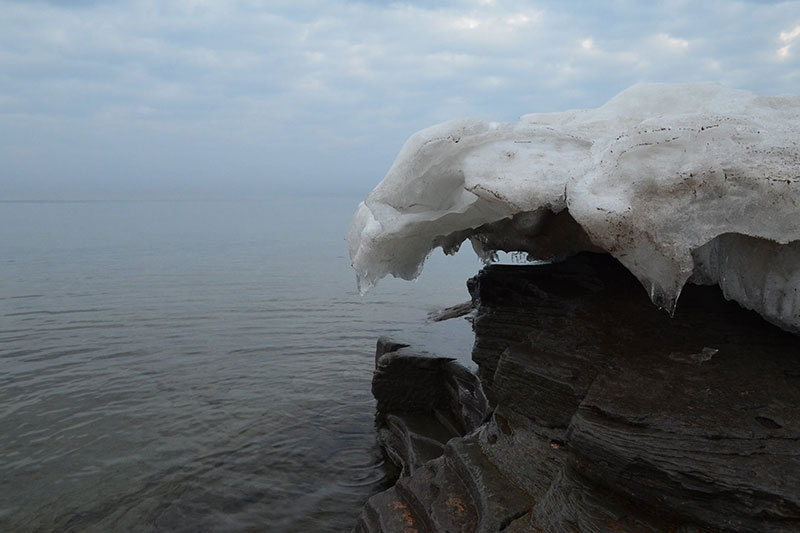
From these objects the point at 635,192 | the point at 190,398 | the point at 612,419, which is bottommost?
the point at 190,398

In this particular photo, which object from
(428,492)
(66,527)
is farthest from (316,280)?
(428,492)

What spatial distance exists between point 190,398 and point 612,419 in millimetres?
7842

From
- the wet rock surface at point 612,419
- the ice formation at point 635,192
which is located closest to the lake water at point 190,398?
the wet rock surface at point 612,419

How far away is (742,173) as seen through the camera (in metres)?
3.28

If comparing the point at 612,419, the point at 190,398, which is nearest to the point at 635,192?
the point at 612,419

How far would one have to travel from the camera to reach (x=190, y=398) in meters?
9.73

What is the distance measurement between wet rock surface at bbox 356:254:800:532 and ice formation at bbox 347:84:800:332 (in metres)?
0.38

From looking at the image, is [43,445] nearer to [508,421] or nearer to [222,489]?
[222,489]

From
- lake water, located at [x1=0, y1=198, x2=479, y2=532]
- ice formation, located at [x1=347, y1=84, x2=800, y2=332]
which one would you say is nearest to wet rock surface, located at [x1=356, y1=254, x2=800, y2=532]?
ice formation, located at [x1=347, y1=84, x2=800, y2=332]

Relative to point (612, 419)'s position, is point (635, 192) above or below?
above

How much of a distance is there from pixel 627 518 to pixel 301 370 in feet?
28.0

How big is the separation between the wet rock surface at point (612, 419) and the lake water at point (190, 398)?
2.32 meters

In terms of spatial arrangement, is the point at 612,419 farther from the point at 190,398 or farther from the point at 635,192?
the point at 190,398

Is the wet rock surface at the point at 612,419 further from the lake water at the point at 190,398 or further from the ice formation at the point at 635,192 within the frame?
the lake water at the point at 190,398
